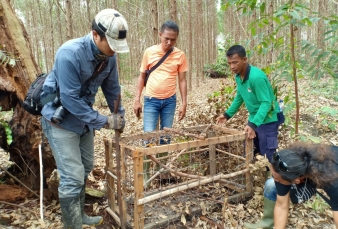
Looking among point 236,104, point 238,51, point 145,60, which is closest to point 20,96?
point 145,60

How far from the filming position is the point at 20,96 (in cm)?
328

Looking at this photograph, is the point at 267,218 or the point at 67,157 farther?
the point at 267,218

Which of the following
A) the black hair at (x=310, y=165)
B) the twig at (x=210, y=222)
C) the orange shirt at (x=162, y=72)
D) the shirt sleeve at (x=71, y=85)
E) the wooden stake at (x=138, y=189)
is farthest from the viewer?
the orange shirt at (x=162, y=72)

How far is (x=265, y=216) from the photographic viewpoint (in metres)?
3.05

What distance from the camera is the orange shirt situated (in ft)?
12.7

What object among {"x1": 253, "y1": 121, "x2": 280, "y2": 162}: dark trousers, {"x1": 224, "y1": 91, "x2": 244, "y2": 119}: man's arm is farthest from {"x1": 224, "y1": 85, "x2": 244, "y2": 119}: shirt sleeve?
{"x1": 253, "y1": 121, "x2": 280, "y2": 162}: dark trousers

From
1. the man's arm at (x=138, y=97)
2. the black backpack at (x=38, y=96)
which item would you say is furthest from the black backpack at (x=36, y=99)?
the man's arm at (x=138, y=97)

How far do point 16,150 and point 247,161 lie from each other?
282 cm

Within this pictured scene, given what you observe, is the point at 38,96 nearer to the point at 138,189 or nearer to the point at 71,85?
the point at 71,85

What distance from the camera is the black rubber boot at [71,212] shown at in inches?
103

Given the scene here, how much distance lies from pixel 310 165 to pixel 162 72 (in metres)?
2.32

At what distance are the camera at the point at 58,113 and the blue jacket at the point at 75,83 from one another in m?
0.04

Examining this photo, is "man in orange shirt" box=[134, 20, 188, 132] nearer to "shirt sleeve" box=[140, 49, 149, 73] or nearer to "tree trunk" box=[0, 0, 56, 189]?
"shirt sleeve" box=[140, 49, 149, 73]

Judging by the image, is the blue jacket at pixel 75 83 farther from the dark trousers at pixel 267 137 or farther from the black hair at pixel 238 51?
the dark trousers at pixel 267 137
